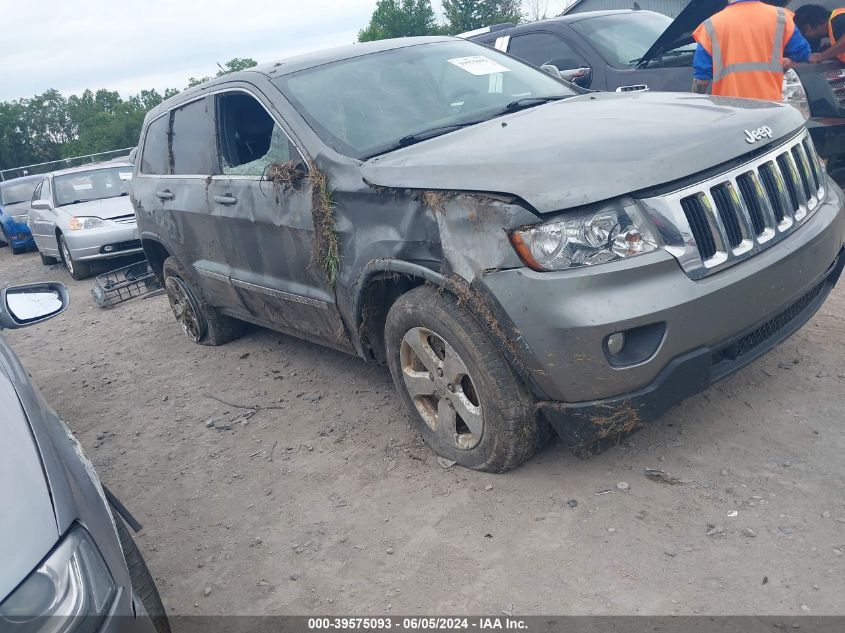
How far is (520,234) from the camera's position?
2881mm

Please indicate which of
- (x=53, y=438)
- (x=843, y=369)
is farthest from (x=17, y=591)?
(x=843, y=369)

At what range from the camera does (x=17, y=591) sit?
5.42 feet

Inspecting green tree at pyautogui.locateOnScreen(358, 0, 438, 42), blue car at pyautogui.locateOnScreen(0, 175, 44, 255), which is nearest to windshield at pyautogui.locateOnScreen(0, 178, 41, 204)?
blue car at pyautogui.locateOnScreen(0, 175, 44, 255)

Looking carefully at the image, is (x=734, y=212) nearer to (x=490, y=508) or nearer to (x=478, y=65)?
(x=490, y=508)

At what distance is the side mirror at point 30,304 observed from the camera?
9.59ft

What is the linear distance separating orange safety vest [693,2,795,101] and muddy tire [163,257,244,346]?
4075 mm

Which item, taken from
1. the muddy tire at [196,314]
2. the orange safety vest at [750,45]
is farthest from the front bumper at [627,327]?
the muddy tire at [196,314]

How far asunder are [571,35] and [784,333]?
5.16 metres

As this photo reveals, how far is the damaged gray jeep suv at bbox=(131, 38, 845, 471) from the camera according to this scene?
2848 mm

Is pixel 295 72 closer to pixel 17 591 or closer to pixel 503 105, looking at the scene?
pixel 503 105

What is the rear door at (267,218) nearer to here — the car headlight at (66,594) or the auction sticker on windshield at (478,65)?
the auction sticker on windshield at (478,65)

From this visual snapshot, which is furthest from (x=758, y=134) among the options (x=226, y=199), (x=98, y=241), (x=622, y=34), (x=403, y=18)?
(x=403, y=18)

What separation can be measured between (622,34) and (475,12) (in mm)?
53299

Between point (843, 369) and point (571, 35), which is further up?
point (571, 35)
